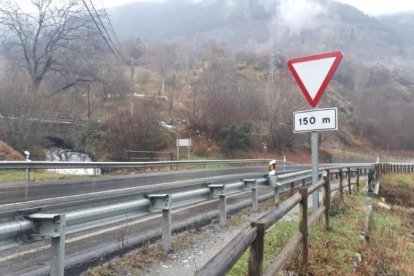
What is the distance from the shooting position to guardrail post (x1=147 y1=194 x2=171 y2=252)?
5.80m

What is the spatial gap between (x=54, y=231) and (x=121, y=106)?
52.3m

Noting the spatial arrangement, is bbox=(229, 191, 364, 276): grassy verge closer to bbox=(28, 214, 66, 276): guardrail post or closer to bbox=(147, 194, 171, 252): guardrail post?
bbox=(147, 194, 171, 252): guardrail post

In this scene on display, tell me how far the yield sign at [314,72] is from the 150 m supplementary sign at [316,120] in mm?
158

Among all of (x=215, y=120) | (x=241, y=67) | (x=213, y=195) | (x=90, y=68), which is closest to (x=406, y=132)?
(x=241, y=67)

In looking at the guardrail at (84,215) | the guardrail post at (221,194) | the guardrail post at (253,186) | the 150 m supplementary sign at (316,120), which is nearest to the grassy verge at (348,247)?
the guardrail post at (221,194)

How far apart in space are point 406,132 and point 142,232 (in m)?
93.3

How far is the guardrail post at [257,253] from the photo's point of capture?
2984mm

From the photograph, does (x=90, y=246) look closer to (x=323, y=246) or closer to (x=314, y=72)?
(x=323, y=246)

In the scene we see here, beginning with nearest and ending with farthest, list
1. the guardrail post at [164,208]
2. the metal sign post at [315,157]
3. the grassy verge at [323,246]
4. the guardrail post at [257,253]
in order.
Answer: the guardrail post at [257,253] < the grassy verge at [323,246] < the guardrail post at [164,208] < the metal sign post at [315,157]

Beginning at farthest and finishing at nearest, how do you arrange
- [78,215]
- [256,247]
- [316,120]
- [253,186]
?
[253,186] < [316,120] < [78,215] < [256,247]

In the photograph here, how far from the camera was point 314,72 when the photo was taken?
6789 mm

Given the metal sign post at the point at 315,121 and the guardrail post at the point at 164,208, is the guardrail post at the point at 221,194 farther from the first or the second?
the guardrail post at the point at 164,208

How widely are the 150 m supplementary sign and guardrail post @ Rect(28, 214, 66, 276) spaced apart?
395cm

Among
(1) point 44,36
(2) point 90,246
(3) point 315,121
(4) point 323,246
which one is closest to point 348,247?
(4) point 323,246
